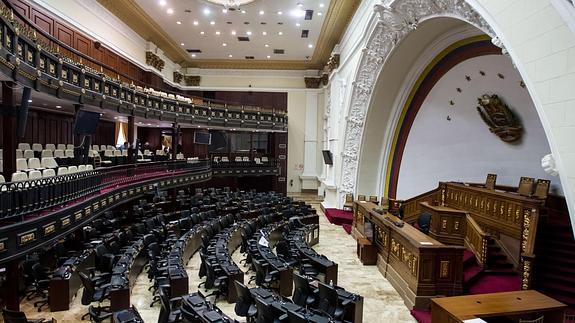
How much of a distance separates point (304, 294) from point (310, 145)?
749 inches

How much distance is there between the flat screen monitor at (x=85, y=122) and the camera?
10281 mm

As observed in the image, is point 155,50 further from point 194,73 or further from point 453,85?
point 453,85

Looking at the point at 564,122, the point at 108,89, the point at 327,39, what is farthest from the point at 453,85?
the point at 108,89

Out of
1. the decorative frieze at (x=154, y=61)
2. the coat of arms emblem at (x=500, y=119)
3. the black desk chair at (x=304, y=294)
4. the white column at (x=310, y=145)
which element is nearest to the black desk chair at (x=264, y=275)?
the black desk chair at (x=304, y=294)

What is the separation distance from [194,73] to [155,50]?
5.31 metres

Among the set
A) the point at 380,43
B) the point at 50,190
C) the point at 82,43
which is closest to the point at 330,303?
the point at 50,190

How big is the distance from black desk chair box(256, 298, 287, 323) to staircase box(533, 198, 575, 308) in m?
4.87

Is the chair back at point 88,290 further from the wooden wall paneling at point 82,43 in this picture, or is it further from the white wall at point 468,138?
the wooden wall paneling at point 82,43

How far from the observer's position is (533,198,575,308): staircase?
7068mm

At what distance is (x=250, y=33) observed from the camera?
19.9 meters

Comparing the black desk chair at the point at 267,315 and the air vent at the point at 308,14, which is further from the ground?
the air vent at the point at 308,14

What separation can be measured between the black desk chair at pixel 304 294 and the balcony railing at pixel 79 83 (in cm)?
657

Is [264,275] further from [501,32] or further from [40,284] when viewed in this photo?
[501,32]

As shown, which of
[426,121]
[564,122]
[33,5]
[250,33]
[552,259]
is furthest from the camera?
[250,33]
